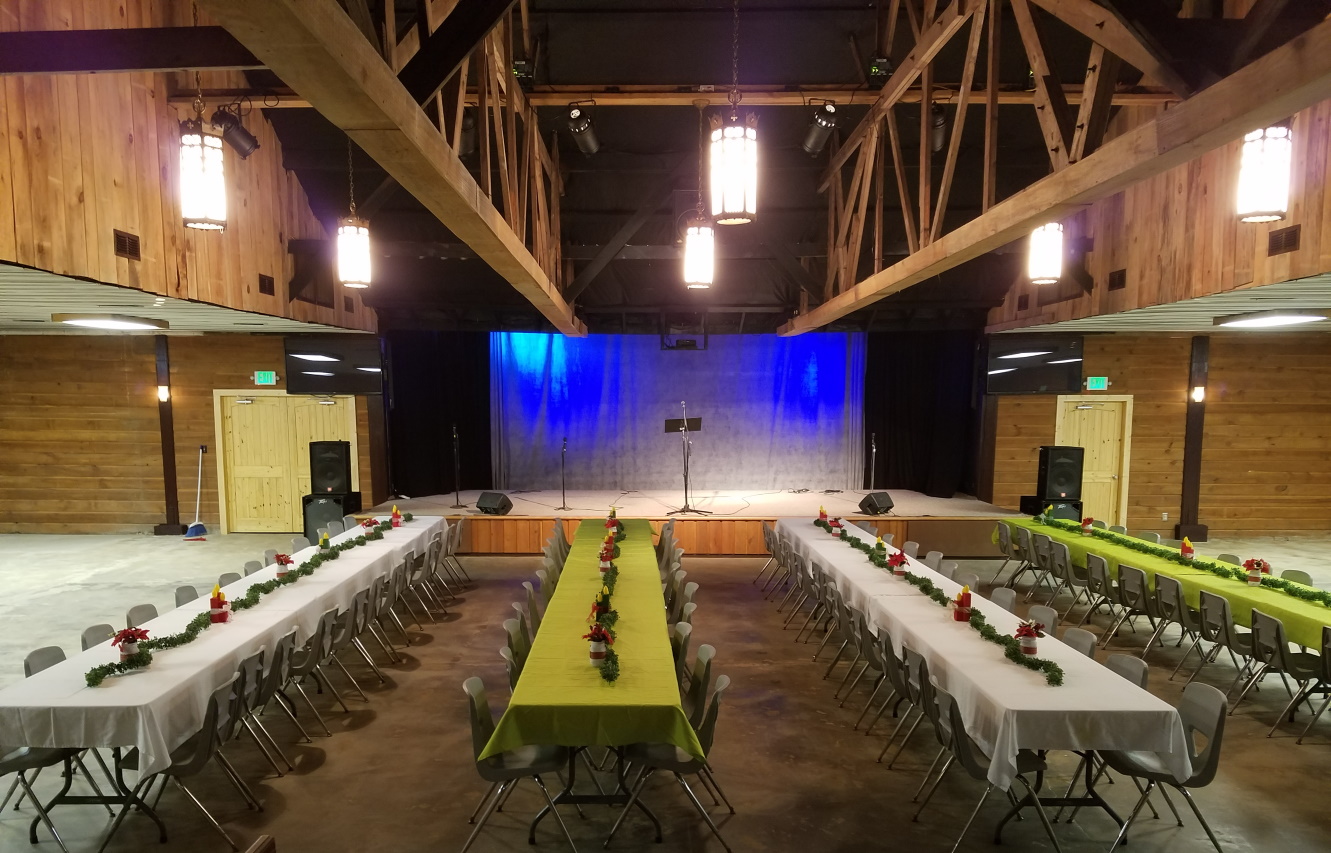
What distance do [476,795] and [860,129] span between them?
643cm

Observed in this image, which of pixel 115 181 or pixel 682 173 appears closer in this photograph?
pixel 115 181

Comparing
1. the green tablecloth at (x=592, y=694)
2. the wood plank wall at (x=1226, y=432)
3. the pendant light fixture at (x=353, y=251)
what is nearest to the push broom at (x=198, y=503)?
the pendant light fixture at (x=353, y=251)

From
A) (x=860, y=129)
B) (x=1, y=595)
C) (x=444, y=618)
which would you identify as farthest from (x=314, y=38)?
(x=1, y=595)

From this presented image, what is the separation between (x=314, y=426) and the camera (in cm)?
1144

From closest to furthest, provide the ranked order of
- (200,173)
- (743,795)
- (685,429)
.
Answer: (200,173), (743,795), (685,429)

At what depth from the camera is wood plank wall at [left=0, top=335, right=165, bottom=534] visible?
11.3 m

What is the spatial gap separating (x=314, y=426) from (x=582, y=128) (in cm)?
738

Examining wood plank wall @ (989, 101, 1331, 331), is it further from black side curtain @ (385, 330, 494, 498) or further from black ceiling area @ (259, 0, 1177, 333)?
black side curtain @ (385, 330, 494, 498)

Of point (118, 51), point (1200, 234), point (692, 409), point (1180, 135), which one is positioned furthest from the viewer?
point (692, 409)

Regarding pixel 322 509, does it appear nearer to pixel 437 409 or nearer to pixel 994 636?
pixel 437 409

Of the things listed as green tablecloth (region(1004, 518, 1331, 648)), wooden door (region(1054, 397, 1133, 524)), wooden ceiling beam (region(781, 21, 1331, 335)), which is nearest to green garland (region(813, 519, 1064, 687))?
green tablecloth (region(1004, 518, 1331, 648))

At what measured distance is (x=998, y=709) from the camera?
12.1 ft

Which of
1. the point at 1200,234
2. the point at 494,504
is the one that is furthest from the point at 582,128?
the point at 1200,234

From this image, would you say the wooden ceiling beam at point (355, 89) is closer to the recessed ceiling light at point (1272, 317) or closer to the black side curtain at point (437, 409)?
the recessed ceiling light at point (1272, 317)
